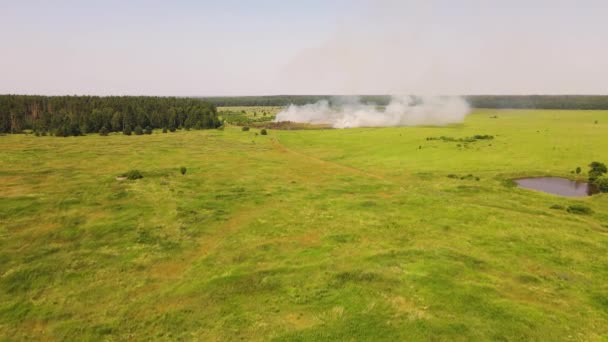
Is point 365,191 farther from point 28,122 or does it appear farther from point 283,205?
point 28,122

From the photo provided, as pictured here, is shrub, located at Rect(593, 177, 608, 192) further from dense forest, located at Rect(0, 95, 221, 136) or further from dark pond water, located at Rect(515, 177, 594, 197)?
dense forest, located at Rect(0, 95, 221, 136)

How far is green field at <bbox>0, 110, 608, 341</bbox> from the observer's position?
26141mm

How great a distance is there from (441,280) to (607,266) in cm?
1706

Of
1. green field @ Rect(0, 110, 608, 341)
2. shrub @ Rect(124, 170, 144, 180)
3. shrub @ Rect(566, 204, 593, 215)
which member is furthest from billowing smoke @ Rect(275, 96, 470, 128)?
shrub @ Rect(566, 204, 593, 215)

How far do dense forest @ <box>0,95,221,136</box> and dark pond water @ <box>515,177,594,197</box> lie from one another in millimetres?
136982

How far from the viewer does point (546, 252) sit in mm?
38156

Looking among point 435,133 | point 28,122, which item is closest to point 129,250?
point 435,133

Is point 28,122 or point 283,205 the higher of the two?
point 28,122

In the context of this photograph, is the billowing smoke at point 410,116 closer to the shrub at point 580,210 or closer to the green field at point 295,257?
the green field at point 295,257

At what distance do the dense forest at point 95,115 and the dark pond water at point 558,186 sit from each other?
137m

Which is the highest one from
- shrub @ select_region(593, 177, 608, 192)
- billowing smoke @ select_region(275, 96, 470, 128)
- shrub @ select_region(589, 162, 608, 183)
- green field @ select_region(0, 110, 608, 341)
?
billowing smoke @ select_region(275, 96, 470, 128)

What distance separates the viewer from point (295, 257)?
121ft

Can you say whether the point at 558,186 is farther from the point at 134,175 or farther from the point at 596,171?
the point at 134,175

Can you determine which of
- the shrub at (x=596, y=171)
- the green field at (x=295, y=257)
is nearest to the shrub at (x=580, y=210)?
the green field at (x=295, y=257)
